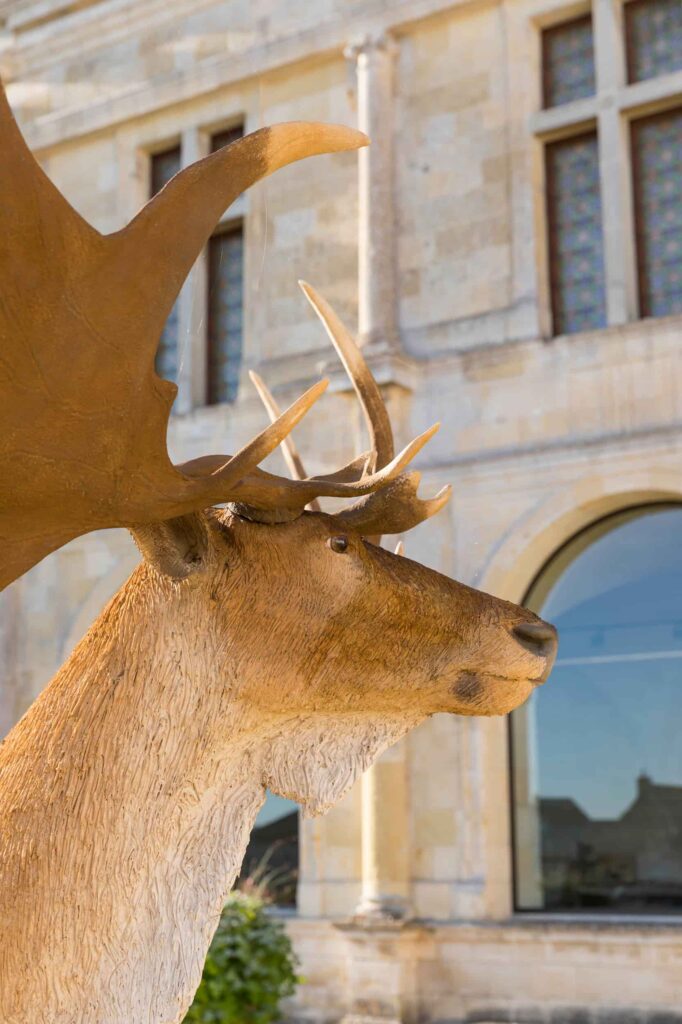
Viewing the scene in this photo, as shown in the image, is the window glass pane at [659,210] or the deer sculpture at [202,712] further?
the window glass pane at [659,210]

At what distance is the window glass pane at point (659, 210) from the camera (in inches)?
368

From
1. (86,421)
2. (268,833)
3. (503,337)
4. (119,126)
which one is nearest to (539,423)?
(503,337)

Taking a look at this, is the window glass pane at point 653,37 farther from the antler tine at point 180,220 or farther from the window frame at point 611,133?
the antler tine at point 180,220

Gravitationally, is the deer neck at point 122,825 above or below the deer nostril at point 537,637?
below

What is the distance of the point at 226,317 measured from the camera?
11.5 meters

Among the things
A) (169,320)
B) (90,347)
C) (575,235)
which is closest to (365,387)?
(90,347)

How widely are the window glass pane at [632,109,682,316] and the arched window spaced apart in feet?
4.90

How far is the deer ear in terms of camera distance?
2189mm

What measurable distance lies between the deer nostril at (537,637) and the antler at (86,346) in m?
0.73

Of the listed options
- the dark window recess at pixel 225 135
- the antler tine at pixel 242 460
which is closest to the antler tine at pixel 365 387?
the antler tine at pixel 242 460

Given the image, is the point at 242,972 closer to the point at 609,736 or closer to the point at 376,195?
the point at 609,736

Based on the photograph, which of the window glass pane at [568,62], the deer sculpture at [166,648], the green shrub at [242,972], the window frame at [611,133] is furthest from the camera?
the window glass pane at [568,62]

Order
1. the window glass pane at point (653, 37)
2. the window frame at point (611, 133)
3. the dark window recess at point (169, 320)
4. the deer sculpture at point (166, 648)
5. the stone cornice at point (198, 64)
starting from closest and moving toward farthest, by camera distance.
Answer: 1. the deer sculpture at point (166, 648)
2. the window frame at point (611, 133)
3. the window glass pane at point (653, 37)
4. the stone cornice at point (198, 64)
5. the dark window recess at point (169, 320)

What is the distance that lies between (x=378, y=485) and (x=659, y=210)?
762 cm
